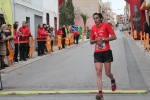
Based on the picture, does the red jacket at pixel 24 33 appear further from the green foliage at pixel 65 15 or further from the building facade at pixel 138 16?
the green foliage at pixel 65 15

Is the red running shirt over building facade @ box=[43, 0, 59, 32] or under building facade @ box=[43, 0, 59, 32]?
under

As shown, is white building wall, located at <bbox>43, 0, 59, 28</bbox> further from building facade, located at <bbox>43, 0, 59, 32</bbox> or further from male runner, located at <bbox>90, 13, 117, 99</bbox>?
male runner, located at <bbox>90, 13, 117, 99</bbox>

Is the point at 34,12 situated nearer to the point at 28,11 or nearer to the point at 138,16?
the point at 28,11

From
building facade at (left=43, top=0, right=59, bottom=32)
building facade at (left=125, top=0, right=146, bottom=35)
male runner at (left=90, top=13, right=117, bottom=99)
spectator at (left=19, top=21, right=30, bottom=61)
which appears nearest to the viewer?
male runner at (left=90, top=13, right=117, bottom=99)

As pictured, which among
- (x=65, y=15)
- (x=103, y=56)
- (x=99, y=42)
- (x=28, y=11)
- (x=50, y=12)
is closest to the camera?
(x=99, y=42)

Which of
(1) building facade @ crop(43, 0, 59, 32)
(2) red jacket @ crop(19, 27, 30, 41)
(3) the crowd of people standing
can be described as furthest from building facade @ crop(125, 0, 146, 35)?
(2) red jacket @ crop(19, 27, 30, 41)

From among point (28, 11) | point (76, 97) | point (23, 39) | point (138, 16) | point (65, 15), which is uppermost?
point (65, 15)

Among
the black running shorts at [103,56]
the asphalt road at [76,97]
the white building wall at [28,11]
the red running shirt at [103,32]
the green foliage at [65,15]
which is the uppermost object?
the green foliage at [65,15]

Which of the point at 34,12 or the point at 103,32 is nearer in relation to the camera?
the point at 103,32

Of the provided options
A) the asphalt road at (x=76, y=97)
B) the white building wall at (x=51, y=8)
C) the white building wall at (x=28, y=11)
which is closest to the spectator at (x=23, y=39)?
the white building wall at (x=28, y=11)

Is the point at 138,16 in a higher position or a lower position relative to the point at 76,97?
higher

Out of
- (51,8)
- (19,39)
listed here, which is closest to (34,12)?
(51,8)

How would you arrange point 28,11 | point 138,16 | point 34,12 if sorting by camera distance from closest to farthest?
1. point 28,11
2. point 34,12
3. point 138,16

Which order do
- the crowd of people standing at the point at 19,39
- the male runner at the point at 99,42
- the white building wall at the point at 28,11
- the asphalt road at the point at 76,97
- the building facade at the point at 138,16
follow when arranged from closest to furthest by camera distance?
1. the male runner at the point at 99,42
2. the asphalt road at the point at 76,97
3. the crowd of people standing at the point at 19,39
4. the white building wall at the point at 28,11
5. the building facade at the point at 138,16
